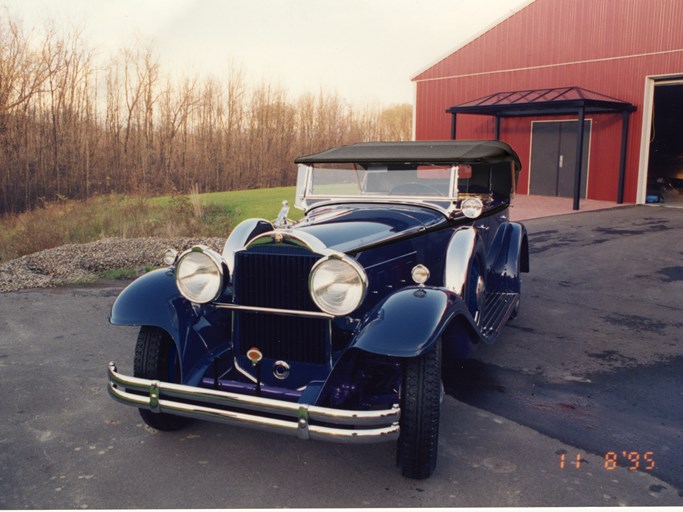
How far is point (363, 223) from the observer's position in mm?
3877

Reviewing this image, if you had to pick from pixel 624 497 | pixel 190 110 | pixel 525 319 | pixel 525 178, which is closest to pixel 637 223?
pixel 525 178

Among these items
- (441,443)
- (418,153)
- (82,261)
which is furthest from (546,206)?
(441,443)

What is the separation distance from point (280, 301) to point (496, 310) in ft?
7.51

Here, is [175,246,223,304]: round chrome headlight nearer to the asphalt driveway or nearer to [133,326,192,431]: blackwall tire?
[133,326,192,431]: blackwall tire

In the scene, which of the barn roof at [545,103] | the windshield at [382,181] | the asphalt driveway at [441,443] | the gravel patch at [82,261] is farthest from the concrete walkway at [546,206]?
the windshield at [382,181]

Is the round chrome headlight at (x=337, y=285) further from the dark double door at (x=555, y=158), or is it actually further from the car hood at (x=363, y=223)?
the dark double door at (x=555, y=158)

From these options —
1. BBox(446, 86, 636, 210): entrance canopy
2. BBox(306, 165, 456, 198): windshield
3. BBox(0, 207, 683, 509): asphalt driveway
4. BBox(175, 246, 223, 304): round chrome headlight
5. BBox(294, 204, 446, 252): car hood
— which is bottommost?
BBox(0, 207, 683, 509): asphalt driveway

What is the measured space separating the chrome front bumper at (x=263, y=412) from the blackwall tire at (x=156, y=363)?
8.6 inches

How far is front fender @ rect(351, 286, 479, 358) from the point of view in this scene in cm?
285

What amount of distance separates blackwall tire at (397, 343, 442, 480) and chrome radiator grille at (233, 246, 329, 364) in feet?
1.87

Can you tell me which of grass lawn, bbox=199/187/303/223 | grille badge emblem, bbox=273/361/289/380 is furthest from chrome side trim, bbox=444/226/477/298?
grass lawn, bbox=199/187/303/223

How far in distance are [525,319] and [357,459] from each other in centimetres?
330

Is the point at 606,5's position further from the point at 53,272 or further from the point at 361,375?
the point at 361,375

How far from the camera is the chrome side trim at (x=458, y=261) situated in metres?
3.94
